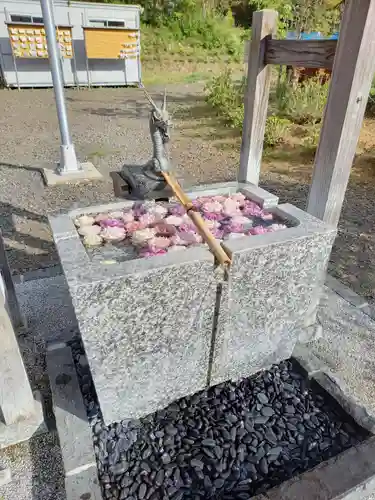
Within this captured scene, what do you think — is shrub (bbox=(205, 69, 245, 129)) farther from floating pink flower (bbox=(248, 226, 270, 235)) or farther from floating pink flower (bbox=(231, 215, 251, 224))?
floating pink flower (bbox=(248, 226, 270, 235))

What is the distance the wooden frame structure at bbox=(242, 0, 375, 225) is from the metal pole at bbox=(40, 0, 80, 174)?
12.4ft

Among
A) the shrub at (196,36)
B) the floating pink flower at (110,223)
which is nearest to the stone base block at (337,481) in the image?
the floating pink flower at (110,223)

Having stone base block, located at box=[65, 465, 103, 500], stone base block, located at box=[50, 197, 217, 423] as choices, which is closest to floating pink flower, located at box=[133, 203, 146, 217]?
stone base block, located at box=[50, 197, 217, 423]

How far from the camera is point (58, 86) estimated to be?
5.34 meters

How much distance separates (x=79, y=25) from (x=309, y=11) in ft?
25.5

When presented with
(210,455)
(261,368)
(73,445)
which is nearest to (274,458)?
(210,455)

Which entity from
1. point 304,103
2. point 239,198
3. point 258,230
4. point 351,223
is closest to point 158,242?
point 258,230

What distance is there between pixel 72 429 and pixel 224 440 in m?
0.72

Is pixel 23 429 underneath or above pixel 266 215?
underneath

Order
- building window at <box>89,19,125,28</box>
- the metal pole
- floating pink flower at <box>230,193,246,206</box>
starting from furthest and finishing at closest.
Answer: building window at <box>89,19,125,28</box> < the metal pole < floating pink flower at <box>230,193,246,206</box>

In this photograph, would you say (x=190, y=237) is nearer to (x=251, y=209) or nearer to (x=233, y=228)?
(x=233, y=228)

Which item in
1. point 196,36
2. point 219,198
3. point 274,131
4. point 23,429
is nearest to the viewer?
point 23,429

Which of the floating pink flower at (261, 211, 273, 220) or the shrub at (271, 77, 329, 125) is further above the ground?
the floating pink flower at (261, 211, 273, 220)

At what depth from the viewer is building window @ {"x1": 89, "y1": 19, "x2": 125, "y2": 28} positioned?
40.9 feet
